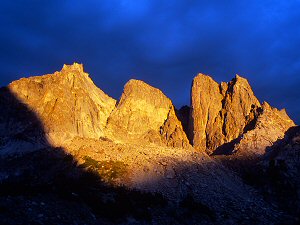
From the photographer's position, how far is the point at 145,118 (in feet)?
252

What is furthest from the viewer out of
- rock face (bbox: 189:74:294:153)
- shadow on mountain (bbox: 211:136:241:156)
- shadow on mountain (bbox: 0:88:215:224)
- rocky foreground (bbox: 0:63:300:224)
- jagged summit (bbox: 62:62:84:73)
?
rock face (bbox: 189:74:294:153)

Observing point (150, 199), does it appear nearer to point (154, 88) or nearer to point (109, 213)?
point (109, 213)

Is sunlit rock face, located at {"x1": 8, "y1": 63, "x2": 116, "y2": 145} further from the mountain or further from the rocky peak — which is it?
the rocky peak

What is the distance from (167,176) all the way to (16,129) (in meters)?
24.0

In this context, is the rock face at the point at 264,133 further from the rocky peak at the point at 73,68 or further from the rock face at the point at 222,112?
the rocky peak at the point at 73,68

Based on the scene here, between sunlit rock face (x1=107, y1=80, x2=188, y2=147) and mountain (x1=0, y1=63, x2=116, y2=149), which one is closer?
mountain (x1=0, y1=63, x2=116, y2=149)

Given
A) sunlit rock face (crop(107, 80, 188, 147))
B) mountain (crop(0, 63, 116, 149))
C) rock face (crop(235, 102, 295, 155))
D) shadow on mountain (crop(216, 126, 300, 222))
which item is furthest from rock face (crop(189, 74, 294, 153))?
mountain (crop(0, 63, 116, 149))

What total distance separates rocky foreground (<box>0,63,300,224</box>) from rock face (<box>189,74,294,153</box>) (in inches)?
8.5

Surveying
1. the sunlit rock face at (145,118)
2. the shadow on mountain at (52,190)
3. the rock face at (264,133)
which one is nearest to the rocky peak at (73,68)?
the sunlit rock face at (145,118)

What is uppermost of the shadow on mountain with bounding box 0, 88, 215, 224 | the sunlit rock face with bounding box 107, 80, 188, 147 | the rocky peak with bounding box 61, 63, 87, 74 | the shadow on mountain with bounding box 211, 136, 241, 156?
the rocky peak with bounding box 61, 63, 87, 74

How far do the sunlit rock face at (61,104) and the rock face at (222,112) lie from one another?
839 inches

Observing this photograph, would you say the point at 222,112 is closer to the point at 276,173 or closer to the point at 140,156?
the point at 276,173

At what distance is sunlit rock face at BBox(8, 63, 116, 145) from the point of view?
182 ft

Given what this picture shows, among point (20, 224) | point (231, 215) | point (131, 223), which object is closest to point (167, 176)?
point (231, 215)
